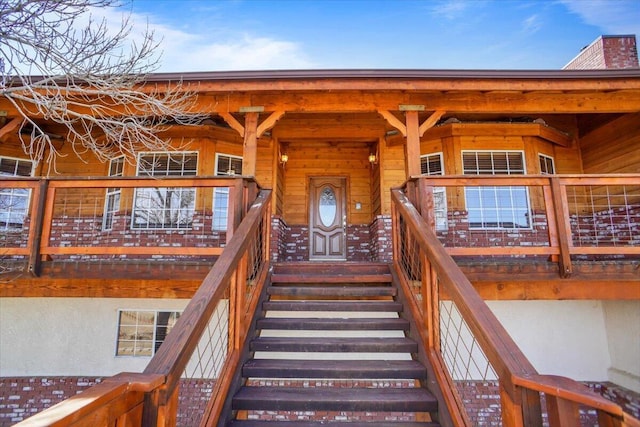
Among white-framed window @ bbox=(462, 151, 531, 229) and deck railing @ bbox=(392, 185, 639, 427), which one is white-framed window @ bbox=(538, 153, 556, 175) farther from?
deck railing @ bbox=(392, 185, 639, 427)

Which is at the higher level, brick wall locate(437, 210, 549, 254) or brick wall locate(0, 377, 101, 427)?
brick wall locate(437, 210, 549, 254)

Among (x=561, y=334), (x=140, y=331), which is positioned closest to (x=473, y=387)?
(x=561, y=334)

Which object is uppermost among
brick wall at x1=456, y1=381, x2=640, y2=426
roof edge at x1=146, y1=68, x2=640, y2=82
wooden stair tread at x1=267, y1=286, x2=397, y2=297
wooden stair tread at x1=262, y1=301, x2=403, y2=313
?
roof edge at x1=146, y1=68, x2=640, y2=82

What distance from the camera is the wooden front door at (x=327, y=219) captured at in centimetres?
741

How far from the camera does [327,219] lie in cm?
756

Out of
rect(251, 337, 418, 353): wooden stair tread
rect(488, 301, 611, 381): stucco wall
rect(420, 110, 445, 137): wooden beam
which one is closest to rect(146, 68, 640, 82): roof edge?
rect(420, 110, 445, 137): wooden beam

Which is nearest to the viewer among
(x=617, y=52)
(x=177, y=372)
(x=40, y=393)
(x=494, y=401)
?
(x=177, y=372)

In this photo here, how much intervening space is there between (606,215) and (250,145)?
609 cm

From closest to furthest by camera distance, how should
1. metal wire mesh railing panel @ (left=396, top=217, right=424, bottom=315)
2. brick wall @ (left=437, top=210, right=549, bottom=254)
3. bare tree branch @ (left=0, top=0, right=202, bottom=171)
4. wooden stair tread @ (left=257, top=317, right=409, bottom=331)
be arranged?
wooden stair tread @ (left=257, top=317, right=409, bottom=331)
bare tree branch @ (left=0, top=0, right=202, bottom=171)
metal wire mesh railing panel @ (left=396, top=217, right=424, bottom=315)
brick wall @ (left=437, top=210, right=549, bottom=254)

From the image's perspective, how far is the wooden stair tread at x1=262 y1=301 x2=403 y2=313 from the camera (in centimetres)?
337

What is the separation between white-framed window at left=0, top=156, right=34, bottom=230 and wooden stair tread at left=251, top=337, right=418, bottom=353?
19.9ft

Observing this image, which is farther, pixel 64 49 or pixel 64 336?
pixel 64 336

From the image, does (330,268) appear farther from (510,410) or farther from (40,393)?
(40,393)

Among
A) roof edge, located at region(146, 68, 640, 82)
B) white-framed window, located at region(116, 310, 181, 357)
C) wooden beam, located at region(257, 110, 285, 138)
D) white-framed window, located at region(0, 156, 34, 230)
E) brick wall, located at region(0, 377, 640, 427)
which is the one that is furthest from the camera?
white-framed window, located at region(0, 156, 34, 230)
